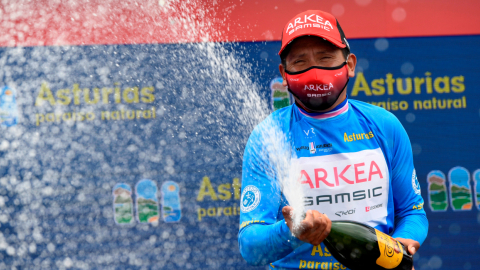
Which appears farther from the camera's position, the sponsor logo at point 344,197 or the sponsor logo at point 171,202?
the sponsor logo at point 171,202

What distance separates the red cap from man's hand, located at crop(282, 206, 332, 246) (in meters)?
0.74

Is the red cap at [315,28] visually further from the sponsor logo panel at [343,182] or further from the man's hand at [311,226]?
the man's hand at [311,226]

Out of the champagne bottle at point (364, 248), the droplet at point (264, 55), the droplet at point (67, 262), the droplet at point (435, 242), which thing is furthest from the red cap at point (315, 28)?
the droplet at point (67, 262)

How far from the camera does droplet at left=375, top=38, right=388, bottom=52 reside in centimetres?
392

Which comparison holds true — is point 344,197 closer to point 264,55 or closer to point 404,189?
point 404,189

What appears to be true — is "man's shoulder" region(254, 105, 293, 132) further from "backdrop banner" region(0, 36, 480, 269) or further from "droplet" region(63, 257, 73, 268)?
"droplet" region(63, 257, 73, 268)

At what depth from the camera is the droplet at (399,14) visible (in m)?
3.88

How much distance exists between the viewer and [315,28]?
1514 millimetres

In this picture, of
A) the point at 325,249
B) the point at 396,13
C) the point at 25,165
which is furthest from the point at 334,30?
the point at 25,165

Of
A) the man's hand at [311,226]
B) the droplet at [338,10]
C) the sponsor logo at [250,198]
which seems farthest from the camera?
the droplet at [338,10]

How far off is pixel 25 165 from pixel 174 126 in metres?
1.60

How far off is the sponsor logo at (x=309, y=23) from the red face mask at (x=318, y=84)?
17 centimetres

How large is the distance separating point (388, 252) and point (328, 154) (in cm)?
43

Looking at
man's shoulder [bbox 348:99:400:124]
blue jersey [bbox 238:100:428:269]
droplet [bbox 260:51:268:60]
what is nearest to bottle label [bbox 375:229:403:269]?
blue jersey [bbox 238:100:428:269]
